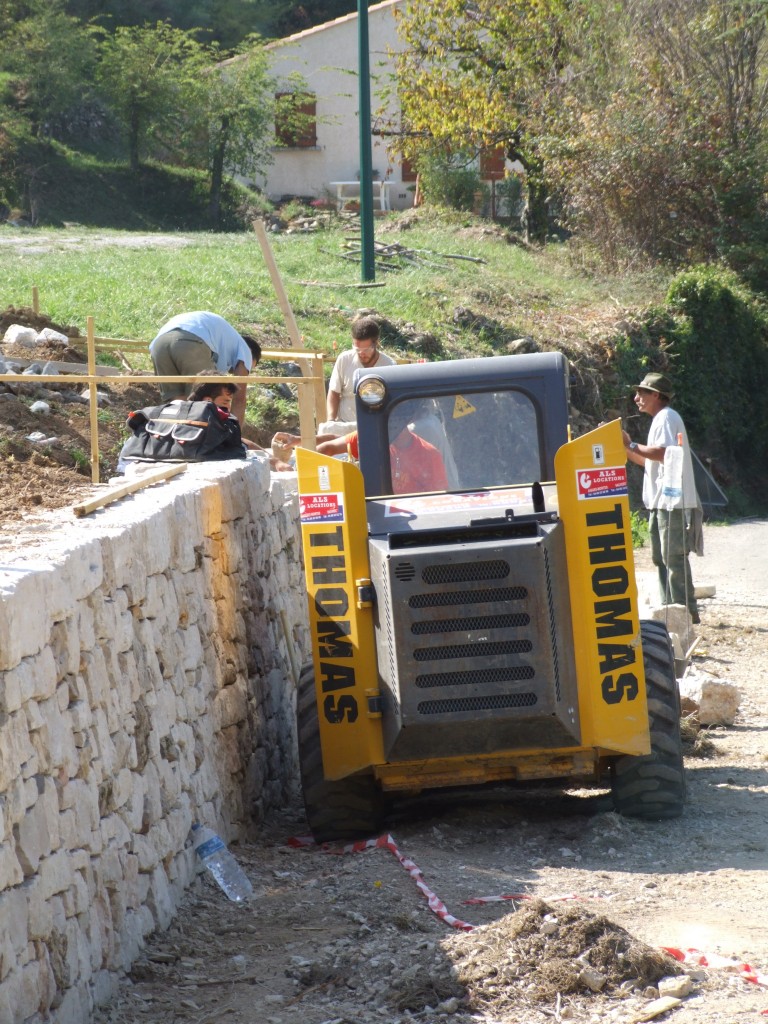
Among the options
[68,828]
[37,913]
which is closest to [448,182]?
[68,828]

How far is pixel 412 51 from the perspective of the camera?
30.4 meters

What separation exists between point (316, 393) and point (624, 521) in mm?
3857

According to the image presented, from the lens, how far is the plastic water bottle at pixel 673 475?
1080 centimetres

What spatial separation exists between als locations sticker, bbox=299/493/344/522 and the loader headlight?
24.5 inches

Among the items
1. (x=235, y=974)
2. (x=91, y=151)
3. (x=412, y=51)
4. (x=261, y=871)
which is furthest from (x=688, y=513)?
(x=91, y=151)

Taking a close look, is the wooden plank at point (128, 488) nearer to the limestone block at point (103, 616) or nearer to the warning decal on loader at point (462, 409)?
the limestone block at point (103, 616)

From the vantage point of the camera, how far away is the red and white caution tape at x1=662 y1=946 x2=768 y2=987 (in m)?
4.42

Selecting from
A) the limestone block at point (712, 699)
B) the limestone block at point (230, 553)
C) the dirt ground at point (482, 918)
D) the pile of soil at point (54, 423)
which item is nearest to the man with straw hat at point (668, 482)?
the limestone block at point (712, 699)

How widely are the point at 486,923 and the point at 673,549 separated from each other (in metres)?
6.47

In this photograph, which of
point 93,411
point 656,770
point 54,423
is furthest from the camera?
point 54,423

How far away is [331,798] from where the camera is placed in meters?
6.30

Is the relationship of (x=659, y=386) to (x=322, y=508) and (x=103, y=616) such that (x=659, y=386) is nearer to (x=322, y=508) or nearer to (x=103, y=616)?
(x=322, y=508)

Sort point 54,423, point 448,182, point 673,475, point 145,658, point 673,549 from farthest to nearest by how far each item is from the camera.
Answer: point 448,182
point 673,549
point 673,475
point 54,423
point 145,658

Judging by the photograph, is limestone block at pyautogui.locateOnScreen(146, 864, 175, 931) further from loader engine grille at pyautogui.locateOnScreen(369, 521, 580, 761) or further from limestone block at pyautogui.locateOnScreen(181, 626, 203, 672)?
loader engine grille at pyautogui.locateOnScreen(369, 521, 580, 761)
